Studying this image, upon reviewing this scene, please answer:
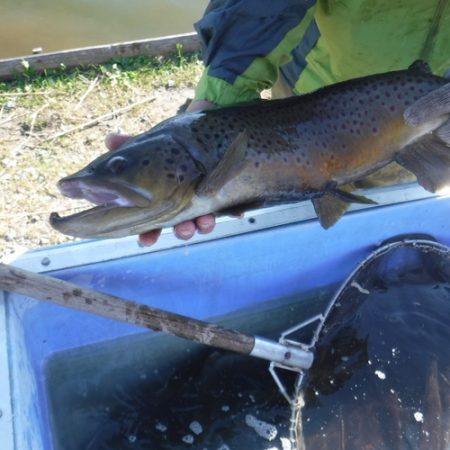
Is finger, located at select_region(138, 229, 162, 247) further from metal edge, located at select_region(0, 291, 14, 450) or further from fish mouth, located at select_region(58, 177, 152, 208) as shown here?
metal edge, located at select_region(0, 291, 14, 450)

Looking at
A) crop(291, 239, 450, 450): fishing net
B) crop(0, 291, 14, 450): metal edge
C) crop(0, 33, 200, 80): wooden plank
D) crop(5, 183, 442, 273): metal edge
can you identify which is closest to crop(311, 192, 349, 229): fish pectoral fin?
crop(5, 183, 442, 273): metal edge

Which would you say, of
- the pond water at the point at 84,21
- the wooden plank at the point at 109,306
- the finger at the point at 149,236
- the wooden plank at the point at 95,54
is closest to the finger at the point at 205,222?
the finger at the point at 149,236

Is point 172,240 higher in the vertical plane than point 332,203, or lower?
lower

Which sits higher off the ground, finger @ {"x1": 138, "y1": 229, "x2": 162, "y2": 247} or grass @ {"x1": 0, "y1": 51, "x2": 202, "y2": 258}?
finger @ {"x1": 138, "y1": 229, "x2": 162, "y2": 247}

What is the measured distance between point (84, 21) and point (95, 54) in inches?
78.6

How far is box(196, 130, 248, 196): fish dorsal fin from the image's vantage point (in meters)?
1.96

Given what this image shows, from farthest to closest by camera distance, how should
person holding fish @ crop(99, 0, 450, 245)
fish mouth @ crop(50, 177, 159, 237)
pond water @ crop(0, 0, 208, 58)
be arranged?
pond water @ crop(0, 0, 208, 58)
person holding fish @ crop(99, 0, 450, 245)
fish mouth @ crop(50, 177, 159, 237)

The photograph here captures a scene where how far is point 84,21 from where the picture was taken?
704 cm

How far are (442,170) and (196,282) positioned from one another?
1298 mm

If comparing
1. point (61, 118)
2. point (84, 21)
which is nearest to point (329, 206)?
point (61, 118)

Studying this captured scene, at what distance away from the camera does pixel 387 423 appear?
271 cm

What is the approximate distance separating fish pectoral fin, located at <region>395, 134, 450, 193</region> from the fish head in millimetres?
963

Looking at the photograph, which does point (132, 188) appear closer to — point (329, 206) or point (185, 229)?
point (185, 229)

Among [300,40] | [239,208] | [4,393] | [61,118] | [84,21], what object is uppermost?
[300,40]
